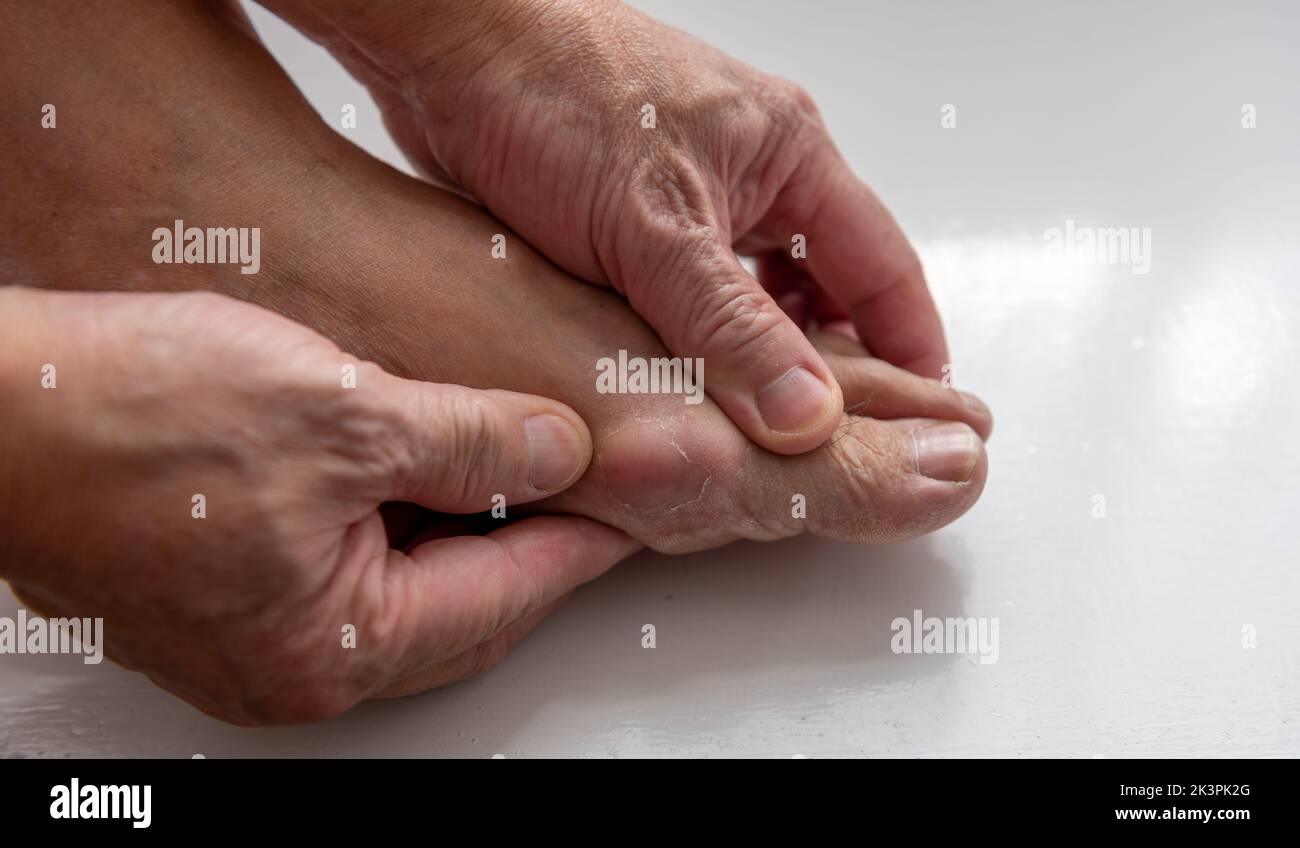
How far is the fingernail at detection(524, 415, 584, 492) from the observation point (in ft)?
3.31

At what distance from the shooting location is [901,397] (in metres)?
1.20

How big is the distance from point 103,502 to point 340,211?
0.44 meters

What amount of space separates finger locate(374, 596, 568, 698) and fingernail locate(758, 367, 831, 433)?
31 cm

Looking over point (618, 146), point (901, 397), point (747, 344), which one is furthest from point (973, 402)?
point (618, 146)

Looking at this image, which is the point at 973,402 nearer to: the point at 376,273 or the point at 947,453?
the point at 947,453

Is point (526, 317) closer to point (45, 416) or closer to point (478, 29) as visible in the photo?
point (478, 29)

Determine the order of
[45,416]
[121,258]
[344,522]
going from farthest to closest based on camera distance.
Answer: [121,258], [344,522], [45,416]

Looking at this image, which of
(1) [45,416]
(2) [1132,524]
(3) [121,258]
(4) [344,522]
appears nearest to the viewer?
(1) [45,416]

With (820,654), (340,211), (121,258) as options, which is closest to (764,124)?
(340,211)

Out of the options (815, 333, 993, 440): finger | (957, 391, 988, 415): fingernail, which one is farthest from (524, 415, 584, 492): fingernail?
(957, 391, 988, 415): fingernail

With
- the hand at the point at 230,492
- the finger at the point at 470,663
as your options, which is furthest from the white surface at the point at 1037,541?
the hand at the point at 230,492

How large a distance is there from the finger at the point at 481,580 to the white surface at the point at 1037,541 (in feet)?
0.28

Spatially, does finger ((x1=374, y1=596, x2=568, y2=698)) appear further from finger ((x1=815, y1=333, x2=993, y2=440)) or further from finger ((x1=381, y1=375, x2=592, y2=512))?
finger ((x1=815, y1=333, x2=993, y2=440))

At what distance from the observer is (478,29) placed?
1.07 metres
